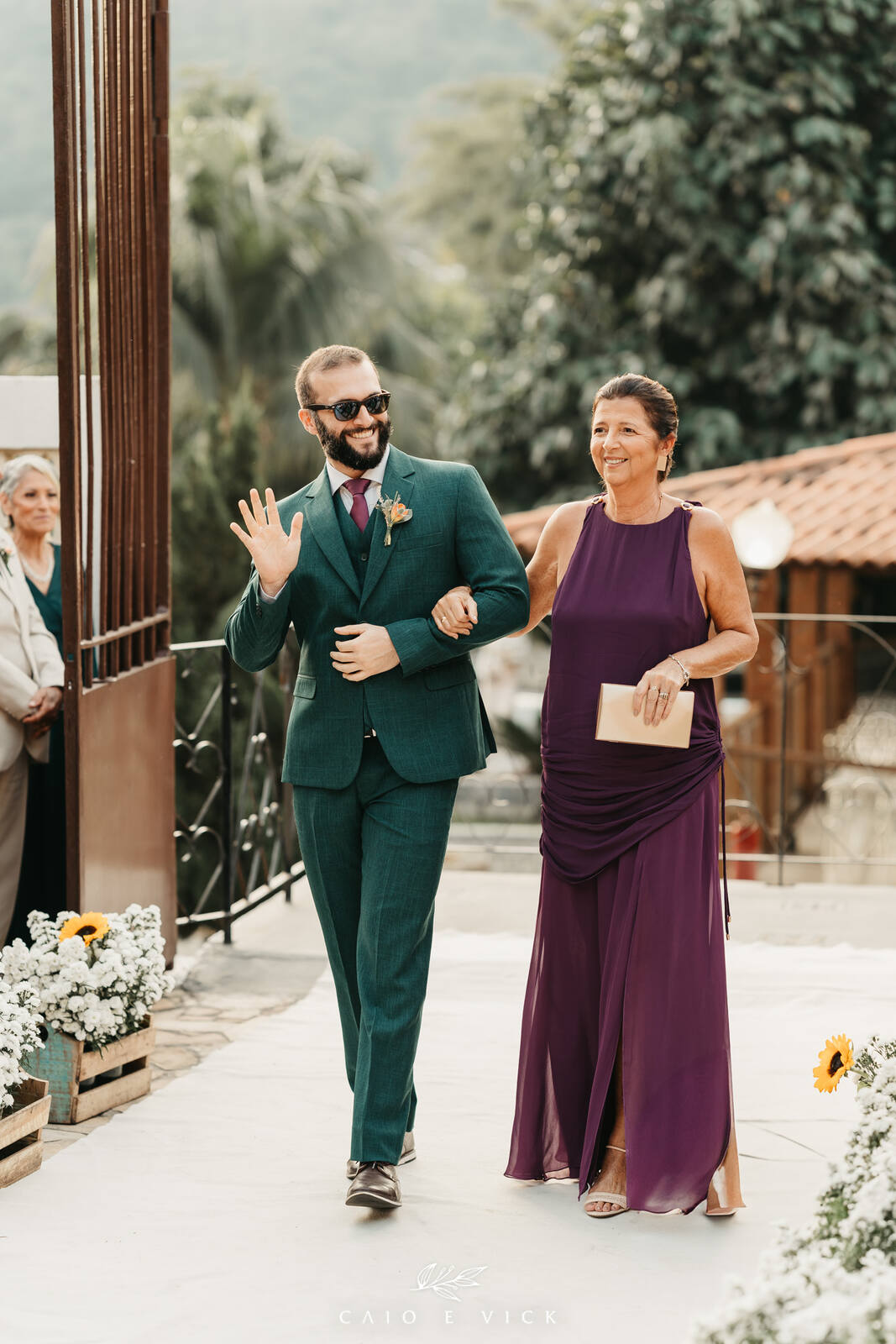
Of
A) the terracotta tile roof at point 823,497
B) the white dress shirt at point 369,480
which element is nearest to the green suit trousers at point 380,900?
the white dress shirt at point 369,480

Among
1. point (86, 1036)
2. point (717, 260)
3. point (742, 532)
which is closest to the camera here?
point (86, 1036)

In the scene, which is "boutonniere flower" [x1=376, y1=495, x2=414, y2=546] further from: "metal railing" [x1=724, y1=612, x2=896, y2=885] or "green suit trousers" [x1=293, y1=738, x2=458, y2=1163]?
"metal railing" [x1=724, y1=612, x2=896, y2=885]

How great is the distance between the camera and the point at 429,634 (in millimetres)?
3289

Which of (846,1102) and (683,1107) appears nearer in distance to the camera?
(683,1107)

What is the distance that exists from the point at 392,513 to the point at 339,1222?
1.51 metres

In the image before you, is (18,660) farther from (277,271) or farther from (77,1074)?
(277,271)

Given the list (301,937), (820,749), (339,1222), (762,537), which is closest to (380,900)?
(339,1222)

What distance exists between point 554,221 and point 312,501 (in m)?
12.4

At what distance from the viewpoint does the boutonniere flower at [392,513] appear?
3.36 m

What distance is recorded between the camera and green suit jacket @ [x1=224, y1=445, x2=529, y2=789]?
132 inches

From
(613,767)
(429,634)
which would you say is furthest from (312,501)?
(613,767)

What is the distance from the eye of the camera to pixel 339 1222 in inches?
130

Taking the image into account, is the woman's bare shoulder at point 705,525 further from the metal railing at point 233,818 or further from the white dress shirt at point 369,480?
the metal railing at point 233,818

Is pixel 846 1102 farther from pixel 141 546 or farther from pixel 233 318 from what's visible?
pixel 233 318
